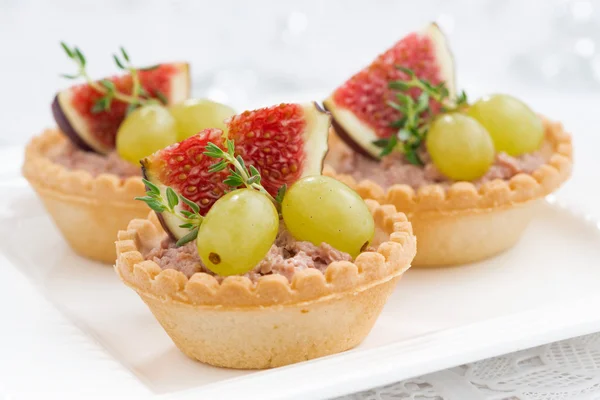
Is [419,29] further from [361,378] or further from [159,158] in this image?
[361,378]

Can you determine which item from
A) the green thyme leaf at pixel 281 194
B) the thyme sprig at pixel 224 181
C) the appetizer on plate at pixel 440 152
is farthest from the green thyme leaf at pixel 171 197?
the appetizer on plate at pixel 440 152

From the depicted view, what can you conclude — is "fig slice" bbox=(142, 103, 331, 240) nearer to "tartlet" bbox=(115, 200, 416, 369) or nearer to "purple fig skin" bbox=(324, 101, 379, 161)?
"tartlet" bbox=(115, 200, 416, 369)

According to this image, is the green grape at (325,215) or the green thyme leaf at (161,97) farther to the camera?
the green thyme leaf at (161,97)

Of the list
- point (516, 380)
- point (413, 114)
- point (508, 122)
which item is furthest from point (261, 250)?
point (508, 122)

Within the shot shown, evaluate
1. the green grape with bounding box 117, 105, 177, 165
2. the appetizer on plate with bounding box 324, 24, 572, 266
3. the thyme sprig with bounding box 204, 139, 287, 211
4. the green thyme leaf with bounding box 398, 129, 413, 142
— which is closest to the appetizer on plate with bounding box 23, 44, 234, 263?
the green grape with bounding box 117, 105, 177, 165

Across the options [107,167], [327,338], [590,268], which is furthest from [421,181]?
[107,167]

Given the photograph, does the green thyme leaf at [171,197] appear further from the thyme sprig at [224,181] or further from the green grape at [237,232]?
the green grape at [237,232]
